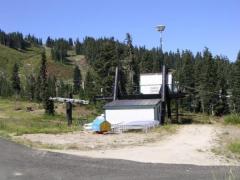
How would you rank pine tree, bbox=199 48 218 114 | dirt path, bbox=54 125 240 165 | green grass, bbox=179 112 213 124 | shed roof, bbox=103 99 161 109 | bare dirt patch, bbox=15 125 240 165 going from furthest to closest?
pine tree, bbox=199 48 218 114 < green grass, bbox=179 112 213 124 < shed roof, bbox=103 99 161 109 < bare dirt patch, bbox=15 125 240 165 < dirt path, bbox=54 125 240 165

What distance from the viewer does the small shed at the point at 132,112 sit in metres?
38.9

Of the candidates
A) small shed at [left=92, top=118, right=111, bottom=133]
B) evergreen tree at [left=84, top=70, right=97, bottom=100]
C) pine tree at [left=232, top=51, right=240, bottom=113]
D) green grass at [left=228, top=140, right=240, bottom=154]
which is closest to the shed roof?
small shed at [left=92, top=118, right=111, bottom=133]

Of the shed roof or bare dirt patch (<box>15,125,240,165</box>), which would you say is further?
the shed roof

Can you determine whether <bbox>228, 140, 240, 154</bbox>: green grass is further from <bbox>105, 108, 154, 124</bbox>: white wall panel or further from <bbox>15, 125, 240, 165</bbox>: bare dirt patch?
<bbox>105, 108, 154, 124</bbox>: white wall panel

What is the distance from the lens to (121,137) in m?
26.8

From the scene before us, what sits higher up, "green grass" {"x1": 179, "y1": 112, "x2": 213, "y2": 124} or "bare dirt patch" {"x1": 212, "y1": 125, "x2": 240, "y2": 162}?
"bare dirt patch" {"x1": 212, "y1": 125, "x2": 240, "y2": 162}

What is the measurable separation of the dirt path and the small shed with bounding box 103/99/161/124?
13.3m

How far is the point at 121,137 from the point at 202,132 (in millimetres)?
5180

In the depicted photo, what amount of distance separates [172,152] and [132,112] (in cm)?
1897

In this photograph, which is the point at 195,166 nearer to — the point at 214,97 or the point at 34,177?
the point at 34,177

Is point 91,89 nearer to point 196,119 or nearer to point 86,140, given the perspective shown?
point 196,119

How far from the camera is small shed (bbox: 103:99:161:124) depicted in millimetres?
38938

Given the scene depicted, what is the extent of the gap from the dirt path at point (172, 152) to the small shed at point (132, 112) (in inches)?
525

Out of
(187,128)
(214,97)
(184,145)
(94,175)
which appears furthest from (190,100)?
(94,175)
